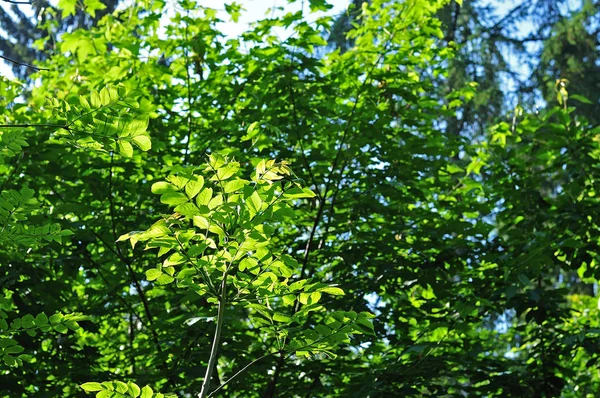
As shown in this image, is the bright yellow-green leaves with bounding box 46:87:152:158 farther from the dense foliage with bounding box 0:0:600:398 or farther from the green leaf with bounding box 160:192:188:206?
the dense foliage with bounding box 0:0:600:398

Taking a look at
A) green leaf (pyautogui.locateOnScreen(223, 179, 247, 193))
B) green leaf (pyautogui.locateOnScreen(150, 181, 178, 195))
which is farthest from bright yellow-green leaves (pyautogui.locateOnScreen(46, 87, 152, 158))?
green leaf (pyautogui.locateOnScreen(223, 179, 247, 193))

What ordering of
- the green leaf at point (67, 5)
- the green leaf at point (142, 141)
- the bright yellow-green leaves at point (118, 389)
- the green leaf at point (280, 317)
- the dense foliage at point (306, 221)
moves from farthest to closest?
the green leaf at point (67, 5), the dense foliage at point (306, 221), the green leaf at point (280, 317), the green leaf at point (142, 141), the bright yellow-green leaves at point (118, 389)

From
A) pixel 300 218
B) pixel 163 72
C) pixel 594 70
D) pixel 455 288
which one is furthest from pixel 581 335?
pixel 594 70

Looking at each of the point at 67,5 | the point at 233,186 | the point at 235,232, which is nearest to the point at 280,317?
the point at 235,232

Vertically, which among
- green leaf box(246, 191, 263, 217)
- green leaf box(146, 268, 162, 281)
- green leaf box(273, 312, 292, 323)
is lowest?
green leaf box(273, 312, 292, 323)

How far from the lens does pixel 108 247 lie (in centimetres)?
400

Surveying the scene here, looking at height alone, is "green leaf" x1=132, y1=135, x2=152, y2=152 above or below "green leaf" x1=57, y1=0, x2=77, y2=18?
below

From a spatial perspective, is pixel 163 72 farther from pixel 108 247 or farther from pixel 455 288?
pixel 455 288

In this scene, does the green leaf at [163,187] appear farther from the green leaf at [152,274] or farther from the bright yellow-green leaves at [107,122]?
the green leaf at [152,274]

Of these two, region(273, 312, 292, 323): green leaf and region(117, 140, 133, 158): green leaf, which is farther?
Answer: region(273, 312, 292, 323): green leaf

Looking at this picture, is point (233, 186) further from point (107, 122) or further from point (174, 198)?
point (107, 122)

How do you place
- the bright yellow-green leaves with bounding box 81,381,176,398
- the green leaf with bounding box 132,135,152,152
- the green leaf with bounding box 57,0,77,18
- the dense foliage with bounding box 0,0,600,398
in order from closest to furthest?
1. the bright yellow-green leaves with bounding box 81,381,176,398
2. the green leaf with bounding box 132,135,152,152
3. the dense foliage with bounding box 0,0,600,398
4. the green leaf with bounding box 57,0,77,18

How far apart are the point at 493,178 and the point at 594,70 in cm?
1167

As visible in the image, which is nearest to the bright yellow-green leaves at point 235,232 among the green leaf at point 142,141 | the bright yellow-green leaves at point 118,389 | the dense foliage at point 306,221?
the green leaf at point 142,141
